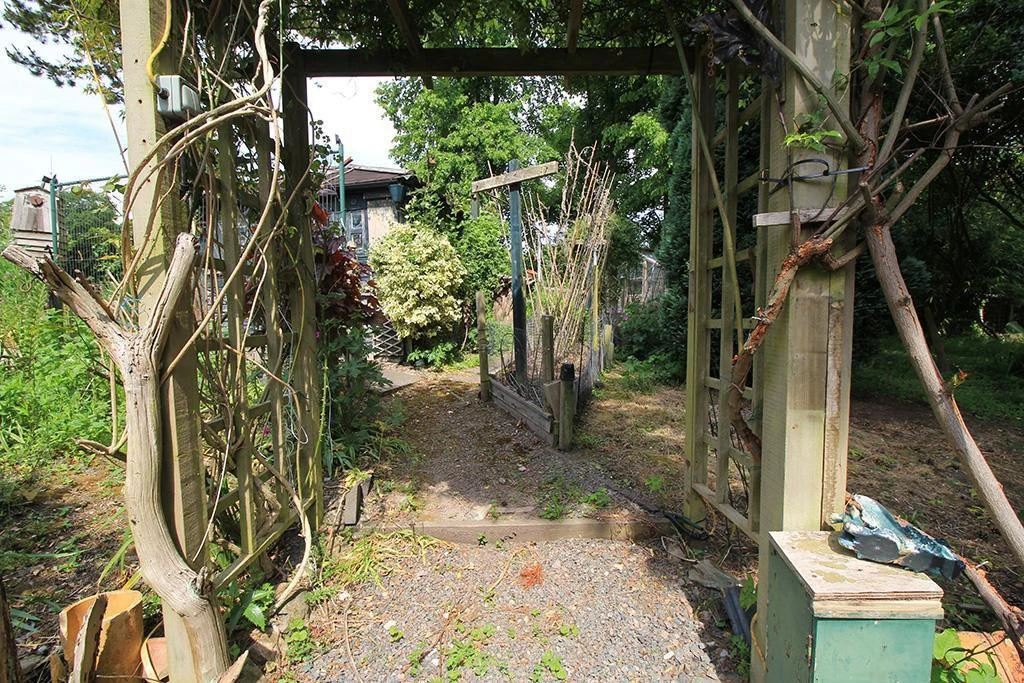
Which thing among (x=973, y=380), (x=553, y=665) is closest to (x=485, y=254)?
(x=973, y=380)

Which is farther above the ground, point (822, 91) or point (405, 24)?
point (405, 24)

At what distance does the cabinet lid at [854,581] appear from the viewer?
3.90 ft

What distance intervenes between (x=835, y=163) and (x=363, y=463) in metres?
3.07

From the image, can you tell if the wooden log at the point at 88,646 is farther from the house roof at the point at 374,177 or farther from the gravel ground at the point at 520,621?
the house roof at the point at 374,177

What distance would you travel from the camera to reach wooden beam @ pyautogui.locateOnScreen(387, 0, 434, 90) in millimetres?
2276

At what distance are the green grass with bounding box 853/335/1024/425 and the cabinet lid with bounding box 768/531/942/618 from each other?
5.53 m

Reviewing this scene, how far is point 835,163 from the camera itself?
1452 mm

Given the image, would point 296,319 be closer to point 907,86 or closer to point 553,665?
point 553,665

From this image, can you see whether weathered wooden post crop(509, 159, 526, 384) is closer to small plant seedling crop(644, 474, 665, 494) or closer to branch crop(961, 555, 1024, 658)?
small plant seedling crop(644, 474, 665, 494)

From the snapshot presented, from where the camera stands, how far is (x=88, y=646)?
1381 mm

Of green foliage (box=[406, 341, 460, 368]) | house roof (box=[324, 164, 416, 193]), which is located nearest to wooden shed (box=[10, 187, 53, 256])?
house roof (box=[324, 164, 416, 193])

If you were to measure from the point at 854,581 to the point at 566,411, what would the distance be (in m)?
2.67

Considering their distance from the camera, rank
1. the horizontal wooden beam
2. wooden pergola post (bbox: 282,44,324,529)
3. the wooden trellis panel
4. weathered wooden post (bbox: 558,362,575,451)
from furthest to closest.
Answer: weathered wooden post (bbox: 558,362,575,451) < the horizontal wooden beam < wooden pergola post (bbox: 282,44,324,529) < the wooden trellis panel

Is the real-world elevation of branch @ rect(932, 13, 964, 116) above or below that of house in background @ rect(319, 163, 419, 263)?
below
